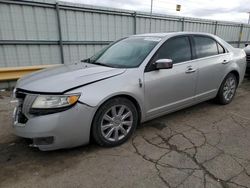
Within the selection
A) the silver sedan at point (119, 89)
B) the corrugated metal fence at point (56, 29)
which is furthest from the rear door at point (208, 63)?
the corrugated metal fence at point (56, 29)

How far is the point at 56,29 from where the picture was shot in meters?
6.84

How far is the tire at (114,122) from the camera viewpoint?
2.77m

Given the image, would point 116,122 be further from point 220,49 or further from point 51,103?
point 220,49

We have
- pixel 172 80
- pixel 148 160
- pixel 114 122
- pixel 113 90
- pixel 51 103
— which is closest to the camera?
pixel 51 103

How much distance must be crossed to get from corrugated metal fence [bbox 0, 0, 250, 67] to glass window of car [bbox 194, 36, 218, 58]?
4548mm

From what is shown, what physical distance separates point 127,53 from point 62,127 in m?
1.70

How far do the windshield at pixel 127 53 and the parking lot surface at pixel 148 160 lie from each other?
1.16 m

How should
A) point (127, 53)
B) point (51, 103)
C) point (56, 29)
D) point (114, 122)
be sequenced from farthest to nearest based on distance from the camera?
point (56, 29) → point (127, 53) → point (114, 122) → point (51, 103)

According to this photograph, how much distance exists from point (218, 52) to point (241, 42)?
12.3 m

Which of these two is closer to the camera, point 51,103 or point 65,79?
point 51,103

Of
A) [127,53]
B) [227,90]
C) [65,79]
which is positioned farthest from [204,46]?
[65,79]

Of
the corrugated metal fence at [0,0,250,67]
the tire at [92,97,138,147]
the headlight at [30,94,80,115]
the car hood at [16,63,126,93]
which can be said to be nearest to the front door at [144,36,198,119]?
the tire at [92,97,138,147]

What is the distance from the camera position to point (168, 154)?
279 cm

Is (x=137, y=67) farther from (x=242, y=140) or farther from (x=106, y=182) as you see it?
(x=242, y=140)
